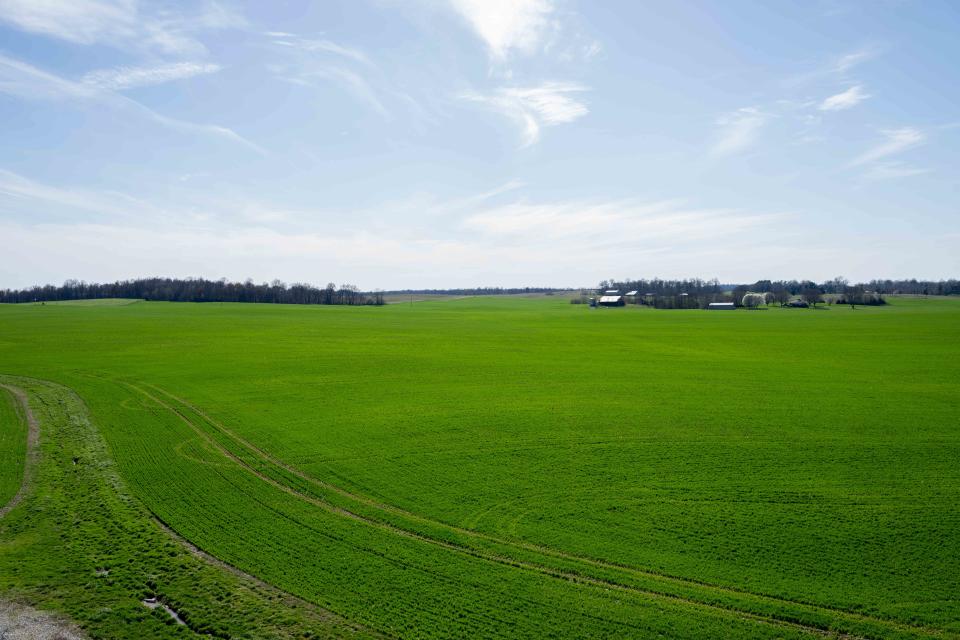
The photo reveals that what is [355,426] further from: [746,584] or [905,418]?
[905,418]

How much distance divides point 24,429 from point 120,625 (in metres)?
24.6

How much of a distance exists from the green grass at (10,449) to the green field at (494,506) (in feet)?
0.79

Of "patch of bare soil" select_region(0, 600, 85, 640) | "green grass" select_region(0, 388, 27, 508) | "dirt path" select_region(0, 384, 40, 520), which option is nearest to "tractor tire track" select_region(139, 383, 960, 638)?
"dirt path" select_region(0, 384, 40, 520)

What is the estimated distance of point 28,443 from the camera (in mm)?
30250

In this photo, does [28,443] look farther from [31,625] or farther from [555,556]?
[555,556]

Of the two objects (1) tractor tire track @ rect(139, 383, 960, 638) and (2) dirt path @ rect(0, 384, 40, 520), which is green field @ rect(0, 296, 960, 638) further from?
(2) dirt path @ rect(0, 384, 40, 520)

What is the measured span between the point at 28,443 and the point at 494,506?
25268 mm

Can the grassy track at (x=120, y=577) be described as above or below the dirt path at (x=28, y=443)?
below

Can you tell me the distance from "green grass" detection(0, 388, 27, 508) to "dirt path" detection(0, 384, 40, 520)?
Result: 0.16 meters

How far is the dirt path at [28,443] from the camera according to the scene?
22523mm

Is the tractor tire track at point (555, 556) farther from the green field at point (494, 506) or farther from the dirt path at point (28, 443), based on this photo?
the dirt path at point (28, 443)

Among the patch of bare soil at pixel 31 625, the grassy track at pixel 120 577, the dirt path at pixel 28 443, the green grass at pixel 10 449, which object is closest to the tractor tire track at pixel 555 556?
the grassy track at pixel 120 577

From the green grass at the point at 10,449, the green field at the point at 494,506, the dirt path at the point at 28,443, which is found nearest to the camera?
the green field at the point at 494,506

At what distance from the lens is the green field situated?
51.3 feet
